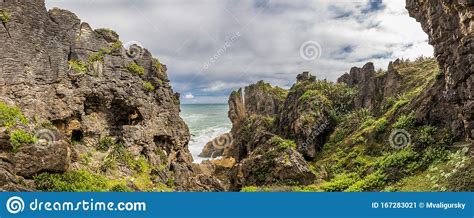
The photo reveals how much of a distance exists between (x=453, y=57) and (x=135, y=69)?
2516 cm

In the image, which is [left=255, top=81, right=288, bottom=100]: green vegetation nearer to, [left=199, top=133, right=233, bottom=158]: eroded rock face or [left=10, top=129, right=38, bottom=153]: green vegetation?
[left=199, top=133, right=233, bottom=158]: eroded rock face

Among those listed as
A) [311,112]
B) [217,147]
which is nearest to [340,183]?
[311,112]

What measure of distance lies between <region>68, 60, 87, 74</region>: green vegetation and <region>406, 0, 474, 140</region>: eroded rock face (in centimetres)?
2608

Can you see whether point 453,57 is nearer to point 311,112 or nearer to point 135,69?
point 135,69

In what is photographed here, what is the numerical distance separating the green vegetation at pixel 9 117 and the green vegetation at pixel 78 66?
27.8 ft

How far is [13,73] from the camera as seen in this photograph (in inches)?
938

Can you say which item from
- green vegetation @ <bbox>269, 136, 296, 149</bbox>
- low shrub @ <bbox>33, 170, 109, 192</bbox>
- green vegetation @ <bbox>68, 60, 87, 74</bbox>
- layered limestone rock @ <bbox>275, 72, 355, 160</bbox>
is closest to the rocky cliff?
green vegetation @ <bbox>68, 60, 87, 74</bbox>

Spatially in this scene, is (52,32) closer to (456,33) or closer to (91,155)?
(91,155)

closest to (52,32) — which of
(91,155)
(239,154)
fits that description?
(91,155)

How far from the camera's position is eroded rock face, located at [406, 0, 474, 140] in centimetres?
2141

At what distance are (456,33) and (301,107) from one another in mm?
27899

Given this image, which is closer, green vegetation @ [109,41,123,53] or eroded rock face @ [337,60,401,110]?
green vegetation @ [109,41,123,53]

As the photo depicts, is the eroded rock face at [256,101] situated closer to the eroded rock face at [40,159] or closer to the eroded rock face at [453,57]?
the eroded rock face at [453,57]

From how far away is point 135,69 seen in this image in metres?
33.3
